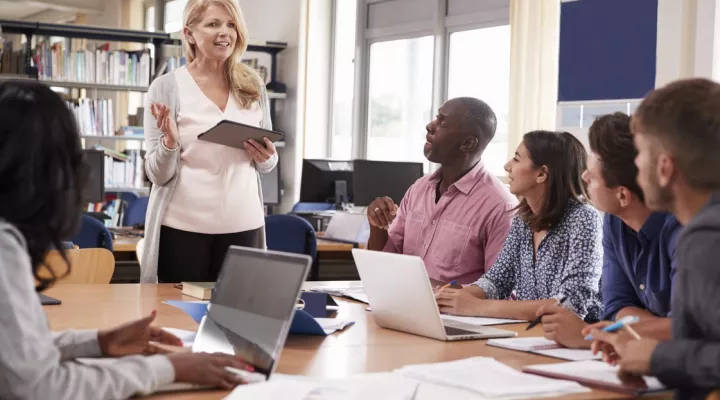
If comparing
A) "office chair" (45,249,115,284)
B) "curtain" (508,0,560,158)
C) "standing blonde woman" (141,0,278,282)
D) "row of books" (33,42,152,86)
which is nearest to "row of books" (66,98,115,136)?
"row of books" (33,42,152,86)

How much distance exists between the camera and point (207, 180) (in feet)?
10.0

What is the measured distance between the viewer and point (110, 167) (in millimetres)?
8016

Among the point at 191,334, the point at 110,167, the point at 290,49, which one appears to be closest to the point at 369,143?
the point at 290,49

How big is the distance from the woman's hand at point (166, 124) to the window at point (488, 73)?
3.91m

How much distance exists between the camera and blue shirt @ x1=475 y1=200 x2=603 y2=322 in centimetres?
246

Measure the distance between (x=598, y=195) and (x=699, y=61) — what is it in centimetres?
270

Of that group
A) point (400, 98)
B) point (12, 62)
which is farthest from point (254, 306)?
point (12, 62)

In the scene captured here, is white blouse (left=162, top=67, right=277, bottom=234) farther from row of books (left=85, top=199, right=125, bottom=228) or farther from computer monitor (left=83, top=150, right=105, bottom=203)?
row of books (left=85, top=199, right=125, bottom=228)

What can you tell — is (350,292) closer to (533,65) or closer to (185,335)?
(185,335)

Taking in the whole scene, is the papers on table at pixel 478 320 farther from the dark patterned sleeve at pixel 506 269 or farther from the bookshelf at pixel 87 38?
the bookshelf at pixel 87 38

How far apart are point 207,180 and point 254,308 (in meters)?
1.47

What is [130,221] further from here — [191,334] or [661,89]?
[661,89]

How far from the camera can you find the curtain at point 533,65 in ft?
18.4

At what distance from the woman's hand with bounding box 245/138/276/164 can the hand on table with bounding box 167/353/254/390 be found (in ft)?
5.08
